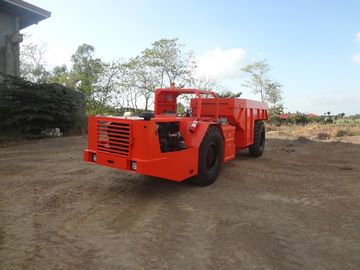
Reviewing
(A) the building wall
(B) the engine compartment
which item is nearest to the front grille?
(B) the engine compartment

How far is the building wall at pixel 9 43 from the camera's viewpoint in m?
13.5

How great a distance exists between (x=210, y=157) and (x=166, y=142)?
1165 millimetres

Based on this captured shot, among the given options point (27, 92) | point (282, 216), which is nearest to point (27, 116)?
point (27, 92)

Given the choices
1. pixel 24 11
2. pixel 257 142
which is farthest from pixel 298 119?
pixel 24 11

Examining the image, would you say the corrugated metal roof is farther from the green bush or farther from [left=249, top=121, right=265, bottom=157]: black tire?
[left=249, top=121, right=265, bottom=157]: black tire

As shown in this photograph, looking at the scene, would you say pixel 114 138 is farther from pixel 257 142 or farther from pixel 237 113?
pixel 257 142

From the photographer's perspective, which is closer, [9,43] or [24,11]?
[9,43]

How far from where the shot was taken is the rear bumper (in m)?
4.82

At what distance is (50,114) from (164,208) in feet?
30.5

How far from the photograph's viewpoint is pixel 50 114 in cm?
1259

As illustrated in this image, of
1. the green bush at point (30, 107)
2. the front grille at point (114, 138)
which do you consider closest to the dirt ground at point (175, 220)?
the front grille at point (114, 138)

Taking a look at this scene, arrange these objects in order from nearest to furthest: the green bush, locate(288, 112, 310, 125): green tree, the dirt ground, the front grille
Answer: the dirt ground < the front grille < the green bush < locate(288, 112, 310, 125): green tree

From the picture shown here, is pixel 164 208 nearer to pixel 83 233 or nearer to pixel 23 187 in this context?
pixel 83 233

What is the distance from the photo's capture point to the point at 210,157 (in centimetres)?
620
